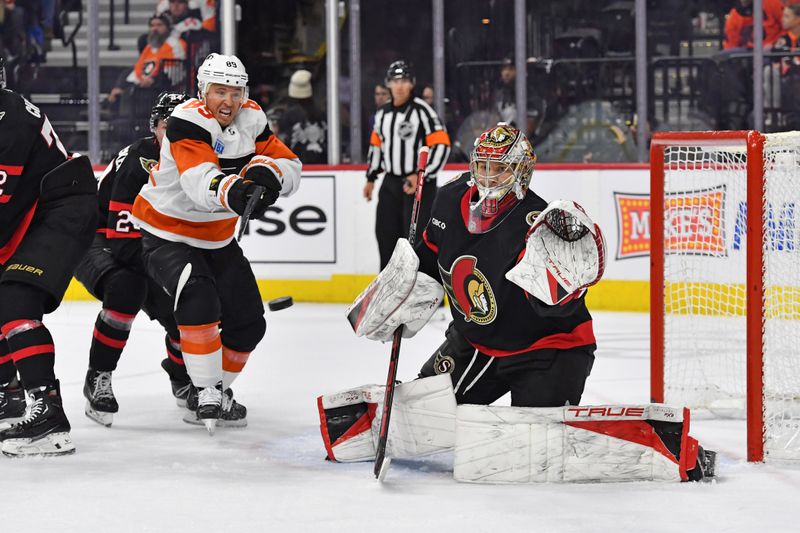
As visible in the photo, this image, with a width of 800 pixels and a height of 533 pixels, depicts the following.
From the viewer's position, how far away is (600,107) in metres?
6.87

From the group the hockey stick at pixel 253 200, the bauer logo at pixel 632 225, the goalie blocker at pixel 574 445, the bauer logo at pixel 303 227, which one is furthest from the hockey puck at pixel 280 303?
the bauer logo at pixel 303 227

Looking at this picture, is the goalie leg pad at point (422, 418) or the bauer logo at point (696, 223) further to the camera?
the bauer logo at point (696, 223)

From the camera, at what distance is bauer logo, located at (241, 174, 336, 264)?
6875 millimetres

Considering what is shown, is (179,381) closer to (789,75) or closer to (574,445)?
(574,445)

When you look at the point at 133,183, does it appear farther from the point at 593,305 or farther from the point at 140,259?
the point at 593,305

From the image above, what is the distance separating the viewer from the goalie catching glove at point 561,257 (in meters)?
2.68

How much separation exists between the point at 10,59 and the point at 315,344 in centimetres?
326

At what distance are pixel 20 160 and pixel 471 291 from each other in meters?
1.05

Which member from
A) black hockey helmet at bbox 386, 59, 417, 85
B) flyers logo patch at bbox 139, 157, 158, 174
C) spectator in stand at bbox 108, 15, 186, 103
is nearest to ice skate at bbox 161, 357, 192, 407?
flyers logo patch at bbox 139, 157, 158, 174

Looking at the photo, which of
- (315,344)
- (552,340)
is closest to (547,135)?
(315,344)

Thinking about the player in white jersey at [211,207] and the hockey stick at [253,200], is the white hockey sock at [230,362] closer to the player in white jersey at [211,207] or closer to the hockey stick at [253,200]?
the player in white jersey at [211,207]

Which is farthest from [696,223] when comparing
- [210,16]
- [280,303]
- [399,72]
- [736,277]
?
[210,16]

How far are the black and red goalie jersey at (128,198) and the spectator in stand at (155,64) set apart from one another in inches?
144

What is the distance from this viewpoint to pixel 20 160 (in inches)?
121
